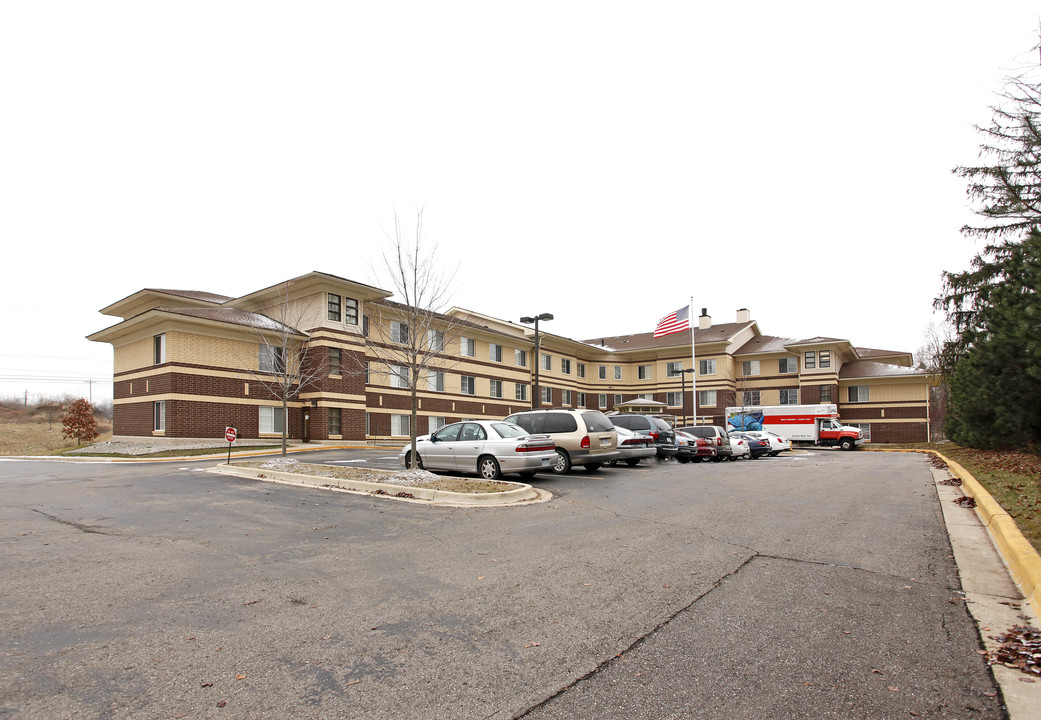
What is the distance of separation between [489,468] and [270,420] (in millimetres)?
20555

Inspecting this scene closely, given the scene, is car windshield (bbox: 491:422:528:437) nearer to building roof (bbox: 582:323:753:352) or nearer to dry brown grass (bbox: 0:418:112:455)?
dry brown grass (bbox: 0:418:112:455)

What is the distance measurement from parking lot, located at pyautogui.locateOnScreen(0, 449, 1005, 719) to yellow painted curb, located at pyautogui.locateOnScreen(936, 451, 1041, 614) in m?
0.55

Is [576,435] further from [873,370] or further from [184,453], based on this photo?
[873,370]

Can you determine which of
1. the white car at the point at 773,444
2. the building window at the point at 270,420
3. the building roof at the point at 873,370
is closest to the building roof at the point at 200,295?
the building window at the point at 270,420

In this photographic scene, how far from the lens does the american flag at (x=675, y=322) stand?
39094mm

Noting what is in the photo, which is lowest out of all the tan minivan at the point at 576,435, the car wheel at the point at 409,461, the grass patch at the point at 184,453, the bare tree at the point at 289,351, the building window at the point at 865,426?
the building window at the point at 865,426

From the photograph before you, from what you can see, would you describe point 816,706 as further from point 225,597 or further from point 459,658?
point 225,597

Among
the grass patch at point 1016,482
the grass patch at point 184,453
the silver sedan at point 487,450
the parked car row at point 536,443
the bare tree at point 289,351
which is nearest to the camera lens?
the grass patch at point 1016,482

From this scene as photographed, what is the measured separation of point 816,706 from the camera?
331 centimetres

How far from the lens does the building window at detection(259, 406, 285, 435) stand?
3088cm

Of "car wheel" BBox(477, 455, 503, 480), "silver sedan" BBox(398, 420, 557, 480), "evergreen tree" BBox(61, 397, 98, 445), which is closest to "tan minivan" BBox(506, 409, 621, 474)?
"silver sedan" BBox(398, 420, 557, 480)

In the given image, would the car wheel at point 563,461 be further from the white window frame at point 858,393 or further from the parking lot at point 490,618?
the white window frame at point 858,393

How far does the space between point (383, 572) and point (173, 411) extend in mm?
25580

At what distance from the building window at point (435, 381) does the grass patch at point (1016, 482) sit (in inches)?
1054
